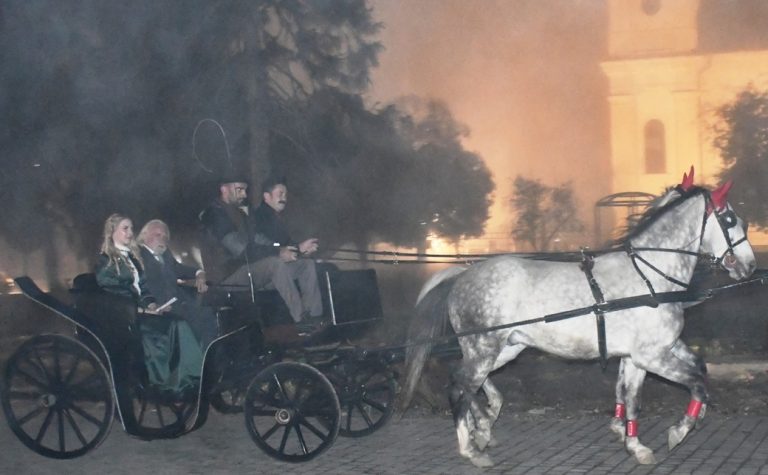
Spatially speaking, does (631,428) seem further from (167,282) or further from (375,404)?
(167,282)

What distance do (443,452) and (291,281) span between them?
5.75ft

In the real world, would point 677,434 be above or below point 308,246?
below

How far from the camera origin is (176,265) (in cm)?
802

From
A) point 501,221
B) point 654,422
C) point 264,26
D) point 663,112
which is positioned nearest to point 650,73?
point 663,112

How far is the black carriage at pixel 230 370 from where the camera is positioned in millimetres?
7297

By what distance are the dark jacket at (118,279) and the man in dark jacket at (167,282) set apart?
0.12 m

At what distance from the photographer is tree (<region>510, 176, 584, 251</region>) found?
719 inches

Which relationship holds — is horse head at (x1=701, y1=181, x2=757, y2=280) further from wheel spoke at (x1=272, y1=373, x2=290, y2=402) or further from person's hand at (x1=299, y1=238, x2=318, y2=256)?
wheel spoke at (x1=272, y1=373, x2=290, y2=402)

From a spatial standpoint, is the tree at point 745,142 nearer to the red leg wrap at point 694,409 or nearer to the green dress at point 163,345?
the red leg wrap at point 694,409

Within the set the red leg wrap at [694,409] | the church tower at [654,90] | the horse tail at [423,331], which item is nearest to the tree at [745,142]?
the church tower at [654,90]

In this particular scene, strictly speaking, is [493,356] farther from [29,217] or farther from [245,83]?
[29,217]

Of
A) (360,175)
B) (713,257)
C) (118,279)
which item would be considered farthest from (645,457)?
(360,175)

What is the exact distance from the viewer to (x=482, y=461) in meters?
6.79

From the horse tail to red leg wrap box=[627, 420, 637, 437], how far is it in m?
1.53
